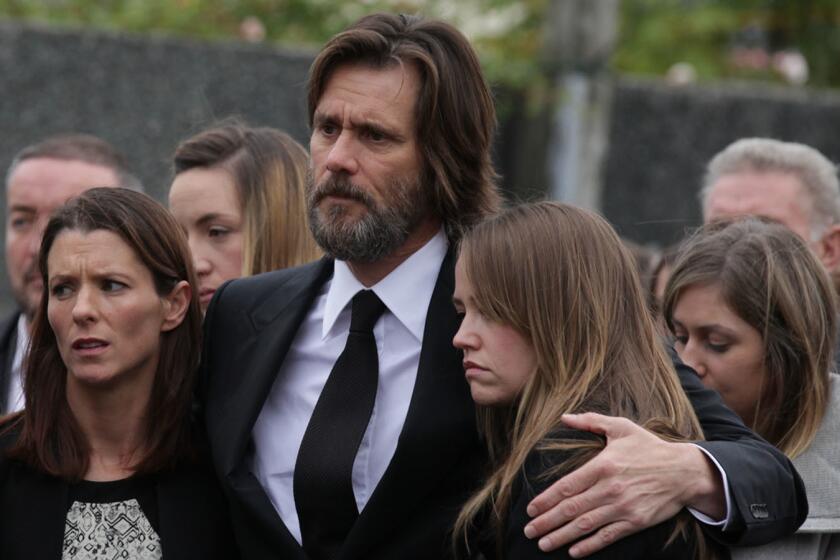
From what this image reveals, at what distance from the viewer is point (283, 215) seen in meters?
4.72

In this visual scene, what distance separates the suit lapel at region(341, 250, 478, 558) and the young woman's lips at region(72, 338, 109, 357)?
824mm

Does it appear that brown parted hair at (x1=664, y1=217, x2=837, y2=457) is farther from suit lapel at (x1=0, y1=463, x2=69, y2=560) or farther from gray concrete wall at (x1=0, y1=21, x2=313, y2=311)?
gray concrete wall at (x1=0, y1=21, x2=313, y2=311)

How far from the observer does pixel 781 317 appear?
385 cm

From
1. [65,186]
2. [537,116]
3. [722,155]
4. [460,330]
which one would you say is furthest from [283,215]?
[537,116]

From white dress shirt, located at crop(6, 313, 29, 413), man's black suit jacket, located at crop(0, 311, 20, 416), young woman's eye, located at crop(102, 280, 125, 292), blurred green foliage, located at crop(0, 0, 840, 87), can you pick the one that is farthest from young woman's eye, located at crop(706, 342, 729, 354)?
blurred green foliage, located at crop(0, 0, 840, 87)

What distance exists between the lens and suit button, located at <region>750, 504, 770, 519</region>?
3217 millimetres

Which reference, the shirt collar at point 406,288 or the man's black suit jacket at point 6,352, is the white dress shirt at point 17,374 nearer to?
the man's black suit jacket at point 6,352

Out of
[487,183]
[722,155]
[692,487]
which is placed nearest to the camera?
[692,487]

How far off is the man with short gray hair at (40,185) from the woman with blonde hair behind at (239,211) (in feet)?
1.55

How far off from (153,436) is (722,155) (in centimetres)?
283

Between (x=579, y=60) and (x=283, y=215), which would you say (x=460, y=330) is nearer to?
(x=283, y=215)

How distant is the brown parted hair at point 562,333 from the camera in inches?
128

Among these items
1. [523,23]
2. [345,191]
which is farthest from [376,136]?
[523,23]

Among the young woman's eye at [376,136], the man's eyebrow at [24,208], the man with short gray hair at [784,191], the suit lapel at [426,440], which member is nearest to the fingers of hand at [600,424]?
the suit lapel at [426,440]
